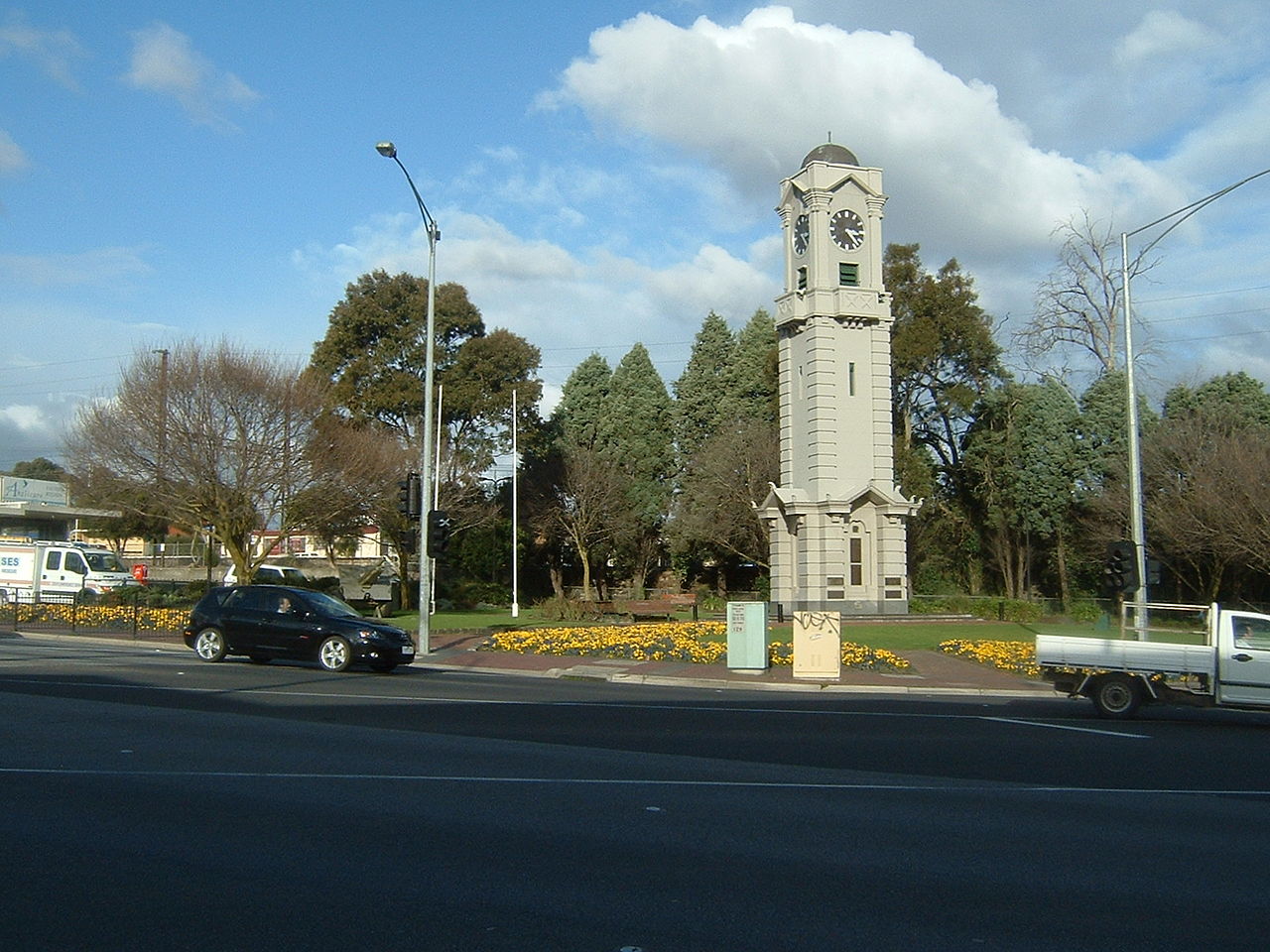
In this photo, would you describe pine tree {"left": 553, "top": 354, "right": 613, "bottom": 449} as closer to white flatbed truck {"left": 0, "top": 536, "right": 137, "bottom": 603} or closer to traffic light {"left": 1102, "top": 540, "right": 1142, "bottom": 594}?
white flatbed truck {"left": 0, "top": 536, "right": 137, "bottom": 603}

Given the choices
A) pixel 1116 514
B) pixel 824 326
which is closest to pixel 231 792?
pixel 824 326

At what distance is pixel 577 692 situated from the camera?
64.5 ft

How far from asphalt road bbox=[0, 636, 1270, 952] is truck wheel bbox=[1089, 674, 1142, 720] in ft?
4.39

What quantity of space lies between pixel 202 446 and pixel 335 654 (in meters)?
18.2

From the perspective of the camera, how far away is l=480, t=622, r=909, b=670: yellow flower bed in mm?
24953

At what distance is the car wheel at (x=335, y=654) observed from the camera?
22000 millimetres

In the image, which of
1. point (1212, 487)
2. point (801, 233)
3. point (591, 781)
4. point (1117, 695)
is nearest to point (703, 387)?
point (801, 233)

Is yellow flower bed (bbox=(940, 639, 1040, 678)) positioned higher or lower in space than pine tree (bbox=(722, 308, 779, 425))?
lower

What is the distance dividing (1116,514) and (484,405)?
28.6 meters

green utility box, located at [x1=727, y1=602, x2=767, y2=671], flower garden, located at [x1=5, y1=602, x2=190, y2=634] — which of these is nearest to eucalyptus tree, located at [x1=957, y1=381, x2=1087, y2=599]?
green utility box, located at [x1=727, y1=602, x2=767, y2=671]

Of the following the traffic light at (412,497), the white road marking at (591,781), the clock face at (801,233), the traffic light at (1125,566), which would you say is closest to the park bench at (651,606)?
the traffic light at (412,497)

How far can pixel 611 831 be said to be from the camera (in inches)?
331

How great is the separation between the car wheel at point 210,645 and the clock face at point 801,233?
93.6ft

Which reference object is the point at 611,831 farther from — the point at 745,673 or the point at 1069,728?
the point at 745,673
